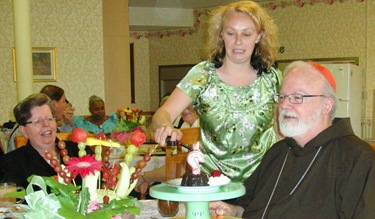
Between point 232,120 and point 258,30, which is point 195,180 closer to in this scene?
point 232,120

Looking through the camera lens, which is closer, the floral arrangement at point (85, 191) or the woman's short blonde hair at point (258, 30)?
the floral arrangement at point (85, 191)

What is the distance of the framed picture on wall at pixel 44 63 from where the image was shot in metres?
6.50

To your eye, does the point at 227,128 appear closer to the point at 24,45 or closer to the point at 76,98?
the point at 24,45

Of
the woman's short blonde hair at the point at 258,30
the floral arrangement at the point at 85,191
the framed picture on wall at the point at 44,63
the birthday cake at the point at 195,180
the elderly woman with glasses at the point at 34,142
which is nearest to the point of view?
the floral arrangement at the point at 85,191

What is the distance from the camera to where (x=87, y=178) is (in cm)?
140

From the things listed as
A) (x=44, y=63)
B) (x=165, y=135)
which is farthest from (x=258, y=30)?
(x=44, y=63)

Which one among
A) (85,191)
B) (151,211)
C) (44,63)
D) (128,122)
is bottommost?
(151,211)

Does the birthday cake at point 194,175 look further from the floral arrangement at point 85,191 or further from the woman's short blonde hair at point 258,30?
the woman's short blonde hair at point 258,30

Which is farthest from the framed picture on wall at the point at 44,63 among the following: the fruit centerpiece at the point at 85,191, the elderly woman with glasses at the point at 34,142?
the fruit centerpiece at the point at 85,191

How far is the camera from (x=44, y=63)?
6.56 m

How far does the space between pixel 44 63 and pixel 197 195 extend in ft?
17.5

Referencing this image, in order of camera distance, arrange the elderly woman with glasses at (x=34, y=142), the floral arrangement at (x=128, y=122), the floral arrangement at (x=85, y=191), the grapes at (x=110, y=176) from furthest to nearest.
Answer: the floral arrangement at (x=128, y=122) < the elderly woman with glasses at (x=34, y=142) < the grapes at (x=110, y=176) < the floral arrangement at (x=85, y=191)

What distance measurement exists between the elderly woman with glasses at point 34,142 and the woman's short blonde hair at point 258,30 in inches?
35.7

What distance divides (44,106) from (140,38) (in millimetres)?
8399
